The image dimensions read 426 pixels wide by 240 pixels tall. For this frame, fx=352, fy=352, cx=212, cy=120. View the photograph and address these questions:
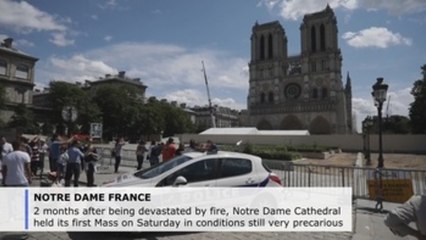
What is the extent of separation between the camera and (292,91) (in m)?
96.4

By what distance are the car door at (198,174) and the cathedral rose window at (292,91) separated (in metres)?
90.5

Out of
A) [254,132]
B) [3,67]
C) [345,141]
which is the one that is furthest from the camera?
[3,67]

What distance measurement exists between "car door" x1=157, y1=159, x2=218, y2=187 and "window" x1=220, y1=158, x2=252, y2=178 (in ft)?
0.73

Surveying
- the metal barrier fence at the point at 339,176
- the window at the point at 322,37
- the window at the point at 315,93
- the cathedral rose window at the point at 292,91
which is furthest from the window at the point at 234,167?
the window at the point at 322,37

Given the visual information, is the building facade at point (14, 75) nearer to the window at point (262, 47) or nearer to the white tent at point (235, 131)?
the white tent at point (235, 131)

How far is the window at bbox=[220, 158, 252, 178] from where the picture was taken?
805 centimetres

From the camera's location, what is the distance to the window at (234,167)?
8055 mm

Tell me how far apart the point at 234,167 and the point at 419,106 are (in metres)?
53.5

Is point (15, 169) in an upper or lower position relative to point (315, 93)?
lower

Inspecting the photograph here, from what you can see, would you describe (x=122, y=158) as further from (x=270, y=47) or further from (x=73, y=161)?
(x=270, y=47)

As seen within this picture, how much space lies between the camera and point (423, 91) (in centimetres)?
5056

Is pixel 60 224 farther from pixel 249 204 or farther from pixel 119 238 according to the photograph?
pixel 249 204
